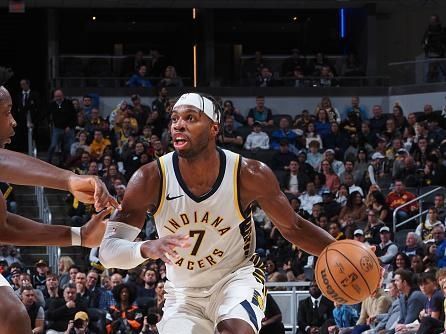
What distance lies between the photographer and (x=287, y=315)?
13.9 metres

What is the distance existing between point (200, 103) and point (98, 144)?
1293 cm

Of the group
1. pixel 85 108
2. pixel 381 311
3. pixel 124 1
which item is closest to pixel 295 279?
pixel 381 311

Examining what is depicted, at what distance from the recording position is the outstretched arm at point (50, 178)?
16.1ft

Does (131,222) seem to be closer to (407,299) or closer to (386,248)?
(407,299)

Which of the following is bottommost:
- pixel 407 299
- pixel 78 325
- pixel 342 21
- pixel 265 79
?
pixel 78 325

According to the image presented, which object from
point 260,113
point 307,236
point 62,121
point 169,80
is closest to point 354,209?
point 260,113

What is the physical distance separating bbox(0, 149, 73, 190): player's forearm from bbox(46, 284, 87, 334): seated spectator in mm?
8414

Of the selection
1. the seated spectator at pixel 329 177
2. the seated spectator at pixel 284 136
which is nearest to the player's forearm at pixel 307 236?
the seated spectator at pixel 329 177

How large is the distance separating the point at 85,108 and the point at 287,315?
27.7 feet

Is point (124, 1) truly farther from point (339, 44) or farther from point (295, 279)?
point (295, 279)

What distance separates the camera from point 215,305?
632 cm

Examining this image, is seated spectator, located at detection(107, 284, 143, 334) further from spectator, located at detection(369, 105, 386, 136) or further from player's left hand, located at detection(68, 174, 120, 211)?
player's left hand, located at detection(68, 174, 120, 211)

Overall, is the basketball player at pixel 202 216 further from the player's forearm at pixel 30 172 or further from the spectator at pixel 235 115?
the spectator at pixel 235 115

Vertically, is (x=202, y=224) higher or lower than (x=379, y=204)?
higher
